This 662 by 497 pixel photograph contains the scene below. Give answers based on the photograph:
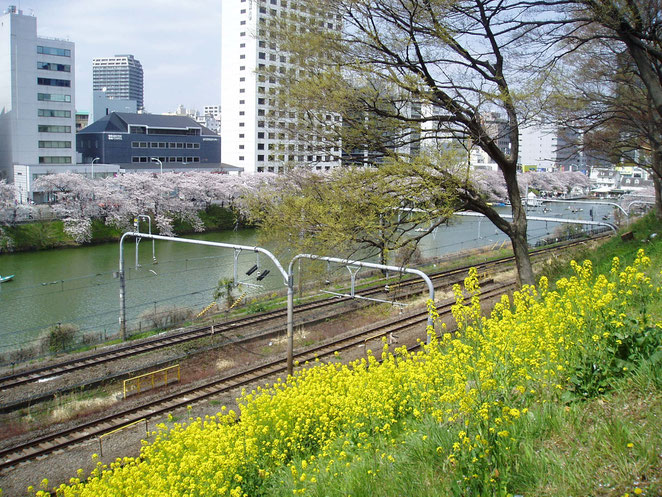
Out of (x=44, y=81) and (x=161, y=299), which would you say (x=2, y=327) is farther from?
(x=44, y=81)

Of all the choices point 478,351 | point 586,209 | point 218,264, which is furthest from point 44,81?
point 586,209

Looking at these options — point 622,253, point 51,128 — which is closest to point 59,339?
point 622,253

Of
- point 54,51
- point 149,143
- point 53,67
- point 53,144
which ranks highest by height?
point 54,51

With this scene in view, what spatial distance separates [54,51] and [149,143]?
36.9 ft

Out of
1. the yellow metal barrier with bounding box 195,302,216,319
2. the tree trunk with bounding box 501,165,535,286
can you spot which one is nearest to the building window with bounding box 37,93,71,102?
the yellow metal barrier with bounding box 195,302,216,319

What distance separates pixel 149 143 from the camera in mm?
51906

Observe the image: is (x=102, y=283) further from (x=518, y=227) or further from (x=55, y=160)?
(x=55, y=160)

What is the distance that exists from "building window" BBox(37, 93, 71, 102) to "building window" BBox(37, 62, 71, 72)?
1.94 m

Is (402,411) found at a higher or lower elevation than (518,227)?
lower

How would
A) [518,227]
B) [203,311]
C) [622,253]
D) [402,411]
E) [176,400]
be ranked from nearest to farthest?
[402,411] < [518,227] < [622,253] < [176,400] < [203,311]

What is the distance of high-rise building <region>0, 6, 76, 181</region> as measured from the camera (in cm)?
4156

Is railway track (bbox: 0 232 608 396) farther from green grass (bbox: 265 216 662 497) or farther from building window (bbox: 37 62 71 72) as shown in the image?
building window (bbox: 37 62 71 72)

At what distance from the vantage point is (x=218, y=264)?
2831 cm

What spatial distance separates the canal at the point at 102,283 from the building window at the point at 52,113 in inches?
547
